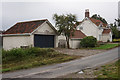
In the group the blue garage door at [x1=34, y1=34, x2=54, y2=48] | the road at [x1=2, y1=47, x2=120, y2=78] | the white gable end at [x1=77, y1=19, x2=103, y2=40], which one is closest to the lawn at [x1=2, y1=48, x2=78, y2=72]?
the road at [x1=2, y1=47, x2=120, y2=78]

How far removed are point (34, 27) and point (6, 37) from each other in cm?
530

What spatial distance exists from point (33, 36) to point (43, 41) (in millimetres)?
2528

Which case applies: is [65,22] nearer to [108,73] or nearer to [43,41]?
[43,41]

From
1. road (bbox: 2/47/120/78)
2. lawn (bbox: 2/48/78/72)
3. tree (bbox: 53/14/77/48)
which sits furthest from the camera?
tree (bbox: 53/14/77/48)

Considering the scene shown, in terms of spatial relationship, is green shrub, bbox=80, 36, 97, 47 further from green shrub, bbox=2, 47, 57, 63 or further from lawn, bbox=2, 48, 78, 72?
lawn, bbox=2, 48, 78, 72

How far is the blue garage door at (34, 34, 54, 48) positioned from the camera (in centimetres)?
2311

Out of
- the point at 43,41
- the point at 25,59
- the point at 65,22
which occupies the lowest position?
the point at 25,59

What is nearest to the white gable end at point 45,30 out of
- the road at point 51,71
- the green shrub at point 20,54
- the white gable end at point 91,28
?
the green shrub at point 20,54

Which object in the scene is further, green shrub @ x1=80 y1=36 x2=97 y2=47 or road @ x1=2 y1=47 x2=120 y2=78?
green shrub @ x1=80 y1=36 x2=97 y2=47

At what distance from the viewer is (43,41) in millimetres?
24328

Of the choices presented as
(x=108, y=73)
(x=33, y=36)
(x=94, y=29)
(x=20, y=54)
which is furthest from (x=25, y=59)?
(x=94, y=29)

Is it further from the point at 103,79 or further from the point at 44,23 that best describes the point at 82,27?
the point at 103,79

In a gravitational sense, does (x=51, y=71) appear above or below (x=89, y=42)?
below

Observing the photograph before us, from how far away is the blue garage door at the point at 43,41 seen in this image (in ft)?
75.8
